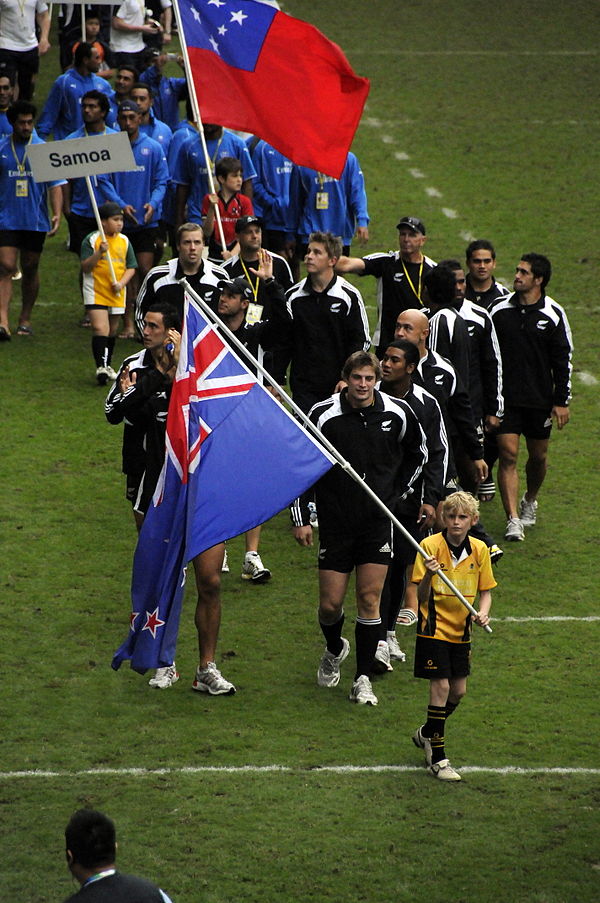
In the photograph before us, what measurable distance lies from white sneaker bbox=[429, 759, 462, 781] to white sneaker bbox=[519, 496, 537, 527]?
4316mm

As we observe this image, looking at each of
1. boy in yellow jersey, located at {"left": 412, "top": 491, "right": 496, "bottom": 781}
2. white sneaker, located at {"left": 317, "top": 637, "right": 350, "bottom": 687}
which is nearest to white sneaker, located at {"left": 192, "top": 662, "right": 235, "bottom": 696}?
white sneaker, located at {"left": 317, "top": 637, "right": 350, "bottom": 687}

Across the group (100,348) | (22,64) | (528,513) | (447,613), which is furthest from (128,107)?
(447,613)

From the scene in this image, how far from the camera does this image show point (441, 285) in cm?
1122

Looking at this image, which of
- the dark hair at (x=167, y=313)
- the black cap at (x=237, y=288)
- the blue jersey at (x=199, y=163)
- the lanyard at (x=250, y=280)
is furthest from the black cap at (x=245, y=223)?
the blue jersey at (x=199, y=163)

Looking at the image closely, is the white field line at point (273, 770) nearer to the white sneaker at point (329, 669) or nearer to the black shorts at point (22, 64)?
the white sneaker at point (329, 669)

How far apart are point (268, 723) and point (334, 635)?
0.68 m

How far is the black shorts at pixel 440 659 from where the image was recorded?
8398mm

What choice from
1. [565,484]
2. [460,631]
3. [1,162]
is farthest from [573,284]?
[460,631]

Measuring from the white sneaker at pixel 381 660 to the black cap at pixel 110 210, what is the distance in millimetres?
6396

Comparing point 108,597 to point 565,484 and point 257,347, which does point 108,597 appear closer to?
point 257,347

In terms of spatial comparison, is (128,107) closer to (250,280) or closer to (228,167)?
(228,167)

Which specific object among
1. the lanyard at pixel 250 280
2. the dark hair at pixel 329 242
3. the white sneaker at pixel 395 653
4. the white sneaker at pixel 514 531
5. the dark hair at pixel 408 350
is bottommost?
the white sneaker at pixel 514 531

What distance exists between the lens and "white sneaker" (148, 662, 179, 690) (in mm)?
9609

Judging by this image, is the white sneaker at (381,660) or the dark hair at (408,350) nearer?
the dark hair at (408,350)
